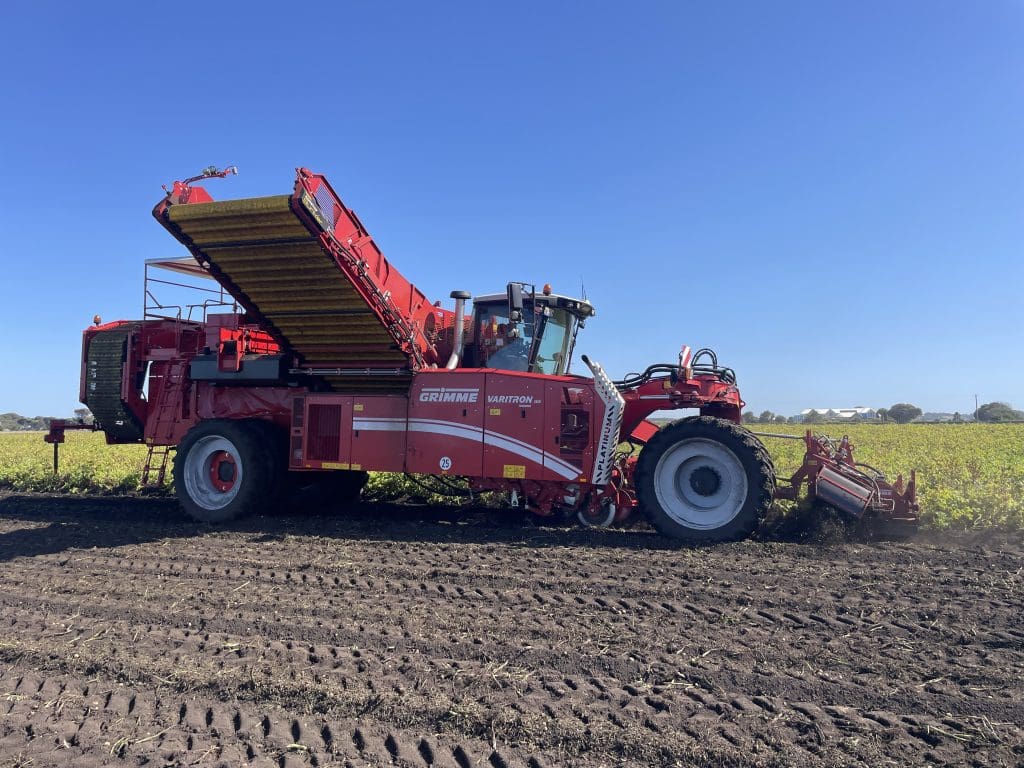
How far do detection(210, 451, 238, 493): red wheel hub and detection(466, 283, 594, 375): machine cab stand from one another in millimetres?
3377

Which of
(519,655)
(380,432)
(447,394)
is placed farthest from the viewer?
(380,432)

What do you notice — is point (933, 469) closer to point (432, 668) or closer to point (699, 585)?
point (699, 585)

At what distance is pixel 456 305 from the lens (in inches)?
342

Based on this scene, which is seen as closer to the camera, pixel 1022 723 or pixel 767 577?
pixel 1022 723

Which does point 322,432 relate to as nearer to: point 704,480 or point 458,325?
point 458,325

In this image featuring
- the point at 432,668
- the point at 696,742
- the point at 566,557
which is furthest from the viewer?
the point at 566,557

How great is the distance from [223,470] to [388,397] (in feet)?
8.37

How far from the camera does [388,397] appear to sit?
852cm

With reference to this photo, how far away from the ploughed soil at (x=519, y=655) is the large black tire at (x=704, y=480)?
514 millimetres

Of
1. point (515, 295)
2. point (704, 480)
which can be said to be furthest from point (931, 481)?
point (515, 295)

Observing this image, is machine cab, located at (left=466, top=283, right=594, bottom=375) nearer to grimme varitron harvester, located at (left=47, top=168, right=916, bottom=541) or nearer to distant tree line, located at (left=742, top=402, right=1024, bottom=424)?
grimme varitron harvester, located at (left=47, top=168, right=916, bottom=541)

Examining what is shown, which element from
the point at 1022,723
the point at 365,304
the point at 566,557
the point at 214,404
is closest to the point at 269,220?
the point at 365,304

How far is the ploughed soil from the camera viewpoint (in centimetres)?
305

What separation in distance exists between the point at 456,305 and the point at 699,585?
15.4 feet
